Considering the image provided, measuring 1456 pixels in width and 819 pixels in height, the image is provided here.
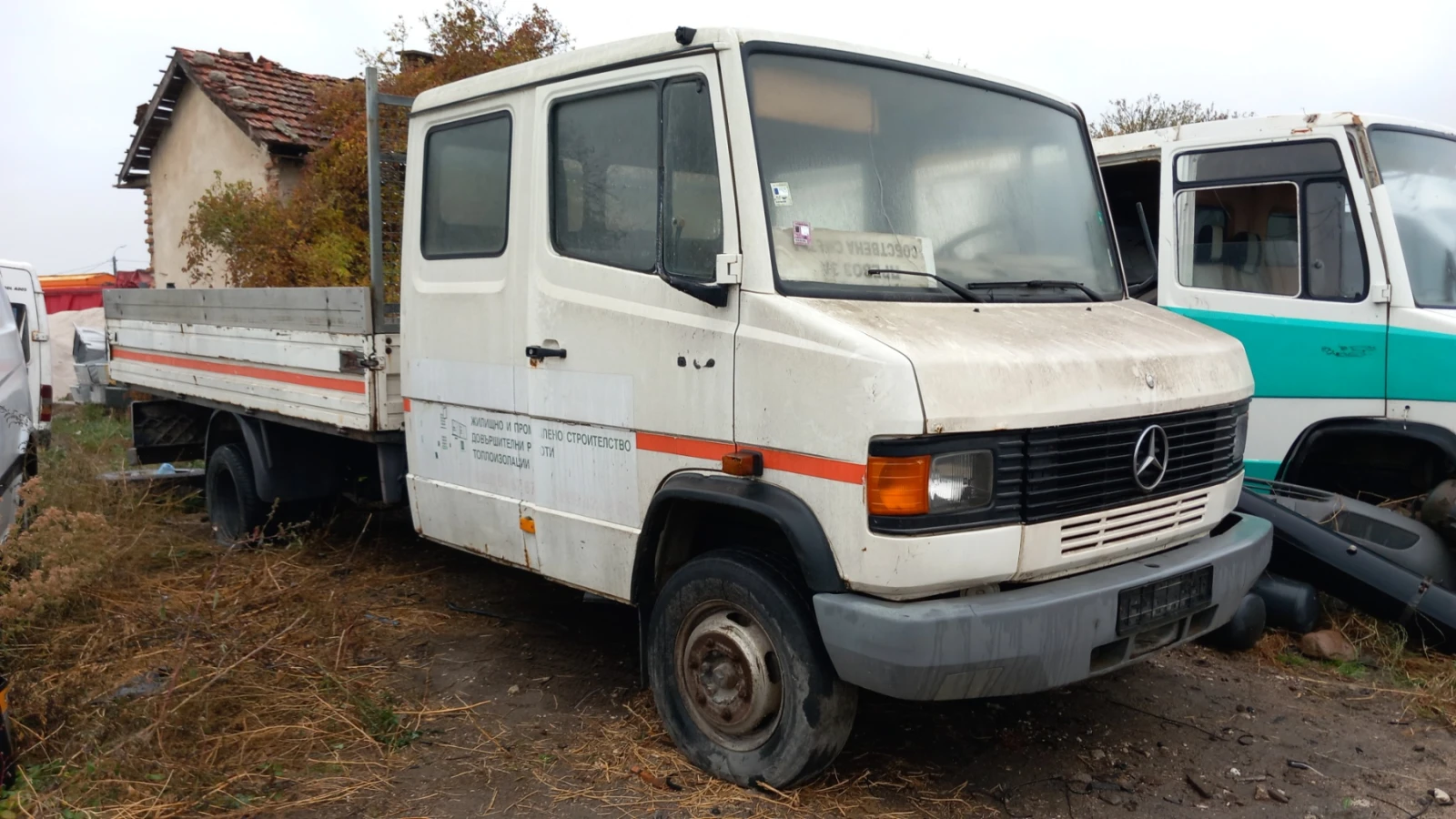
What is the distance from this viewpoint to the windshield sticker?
11.3ft

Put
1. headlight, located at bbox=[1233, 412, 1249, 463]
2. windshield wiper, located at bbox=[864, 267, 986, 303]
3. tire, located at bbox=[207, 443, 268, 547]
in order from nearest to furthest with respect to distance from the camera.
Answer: windshield wiper, located at bbox=[864, 267, 986, 303] < headlight, located at bbox=[1233, 412, 1249, 463] < tire, located at bbox=[207, 443, 268, 547]

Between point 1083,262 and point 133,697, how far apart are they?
3967mm

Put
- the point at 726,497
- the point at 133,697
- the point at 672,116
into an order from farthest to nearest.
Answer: the point at 133,697 → the point at 672,116 → the point at 726,497

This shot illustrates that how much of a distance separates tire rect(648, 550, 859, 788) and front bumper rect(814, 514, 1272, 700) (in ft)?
0.58

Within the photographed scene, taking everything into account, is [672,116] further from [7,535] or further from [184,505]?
[184,505]

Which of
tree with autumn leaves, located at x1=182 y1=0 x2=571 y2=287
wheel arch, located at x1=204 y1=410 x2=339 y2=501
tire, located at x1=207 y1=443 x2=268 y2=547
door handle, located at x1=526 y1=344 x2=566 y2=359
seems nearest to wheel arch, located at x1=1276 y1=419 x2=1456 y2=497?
door handle, located at x1=526 y1=344 x2=566 y2=359

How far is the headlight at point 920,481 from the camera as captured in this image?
3.04 meters

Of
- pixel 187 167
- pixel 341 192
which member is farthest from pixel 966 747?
pixel 187 167

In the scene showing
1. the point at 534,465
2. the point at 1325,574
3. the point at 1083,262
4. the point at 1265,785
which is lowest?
the point at 1265,785

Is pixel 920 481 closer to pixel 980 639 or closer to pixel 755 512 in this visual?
pixel 980 639

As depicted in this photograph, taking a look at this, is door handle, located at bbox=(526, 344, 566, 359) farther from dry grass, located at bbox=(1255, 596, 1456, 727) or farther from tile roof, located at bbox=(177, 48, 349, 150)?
tile roof, located at bbox=(177, 48, 349, 150)

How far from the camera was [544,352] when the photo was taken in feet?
13.7

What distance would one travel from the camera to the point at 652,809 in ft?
11.5

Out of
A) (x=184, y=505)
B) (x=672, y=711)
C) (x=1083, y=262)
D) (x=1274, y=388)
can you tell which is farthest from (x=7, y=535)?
(x=1274, y=388)
